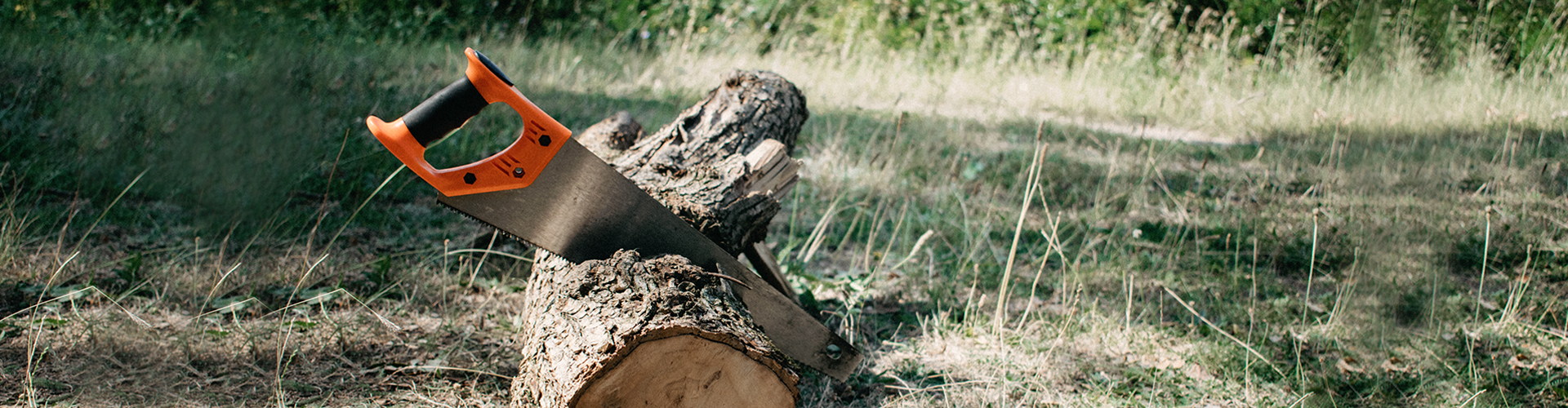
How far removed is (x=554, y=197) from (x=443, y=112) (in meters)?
0.33

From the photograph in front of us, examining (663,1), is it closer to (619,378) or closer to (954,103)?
(954,103)

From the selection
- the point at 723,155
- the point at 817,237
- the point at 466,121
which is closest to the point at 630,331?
the point at 466,121

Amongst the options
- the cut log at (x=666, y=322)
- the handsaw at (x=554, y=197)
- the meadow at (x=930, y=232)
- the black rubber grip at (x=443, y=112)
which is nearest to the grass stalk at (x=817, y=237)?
the meadow at (x=930, y=232)

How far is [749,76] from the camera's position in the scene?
10.5ft

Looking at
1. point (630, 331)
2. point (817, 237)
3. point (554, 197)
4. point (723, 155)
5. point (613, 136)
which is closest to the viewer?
point (630, 331)

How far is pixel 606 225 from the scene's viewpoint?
2.08 metres

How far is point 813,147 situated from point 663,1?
4036mm

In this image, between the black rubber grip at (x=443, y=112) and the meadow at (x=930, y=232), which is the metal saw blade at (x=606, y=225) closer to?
the black rubber grip at (x=443, y=112)

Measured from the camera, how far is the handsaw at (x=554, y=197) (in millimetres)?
1828

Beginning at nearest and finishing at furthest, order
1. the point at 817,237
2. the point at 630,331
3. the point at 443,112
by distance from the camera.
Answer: the point at 630,331
the point at 443,112
the point at 817,237

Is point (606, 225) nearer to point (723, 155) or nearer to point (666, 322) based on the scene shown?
point (666, 322)

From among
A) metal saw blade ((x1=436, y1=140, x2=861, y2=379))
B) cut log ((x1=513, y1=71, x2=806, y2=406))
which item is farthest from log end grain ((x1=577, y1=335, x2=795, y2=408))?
metal saw blade ((x1=436, y1=140, x2=861, y2=379))

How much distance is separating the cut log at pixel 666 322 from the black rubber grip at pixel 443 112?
465mm

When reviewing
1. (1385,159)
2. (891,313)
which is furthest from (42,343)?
(1385,159)
